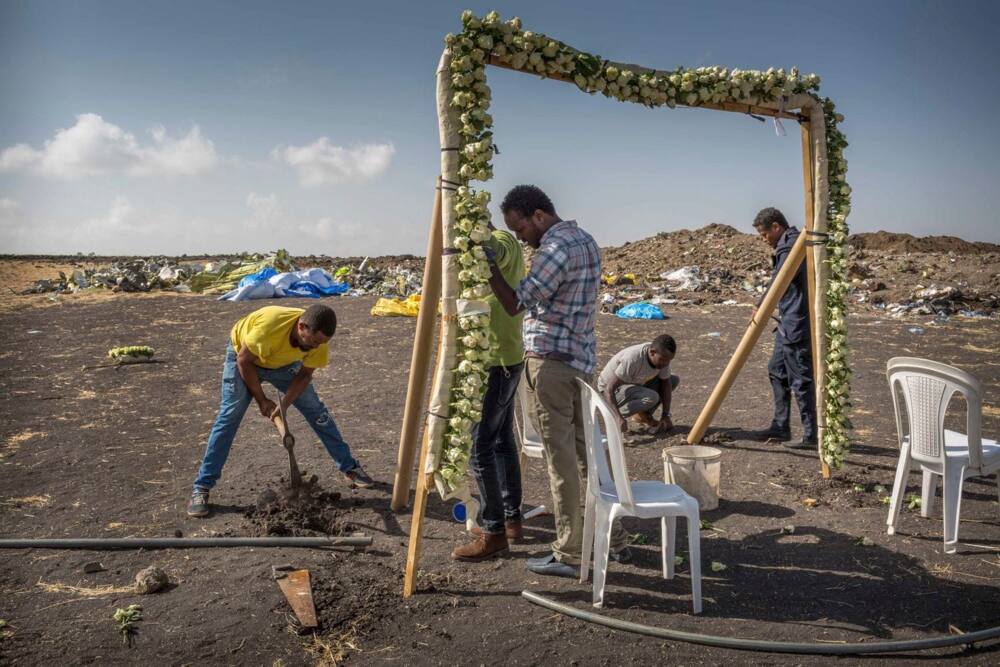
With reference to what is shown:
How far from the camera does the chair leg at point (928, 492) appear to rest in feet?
17.7

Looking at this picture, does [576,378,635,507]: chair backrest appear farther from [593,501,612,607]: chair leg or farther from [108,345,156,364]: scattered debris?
[108,345,156,364]: scattered debris

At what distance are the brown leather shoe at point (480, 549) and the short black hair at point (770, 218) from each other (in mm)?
4264

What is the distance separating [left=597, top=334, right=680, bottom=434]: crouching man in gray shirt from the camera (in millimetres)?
7488

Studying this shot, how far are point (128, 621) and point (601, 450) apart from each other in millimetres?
2770

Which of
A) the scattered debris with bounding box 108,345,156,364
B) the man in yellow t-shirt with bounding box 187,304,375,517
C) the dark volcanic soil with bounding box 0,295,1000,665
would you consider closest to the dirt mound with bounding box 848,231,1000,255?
the dark volcanic soil with bounding box 0,295,1000,665

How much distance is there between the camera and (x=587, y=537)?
14.6 ft

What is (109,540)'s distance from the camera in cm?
498

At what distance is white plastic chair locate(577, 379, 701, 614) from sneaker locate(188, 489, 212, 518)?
2.95 m

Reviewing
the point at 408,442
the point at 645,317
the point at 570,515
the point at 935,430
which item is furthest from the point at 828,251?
the point at 645,317

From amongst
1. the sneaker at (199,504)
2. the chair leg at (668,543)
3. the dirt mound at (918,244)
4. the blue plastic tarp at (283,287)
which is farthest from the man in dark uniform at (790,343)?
the dirt mound at (918,244)

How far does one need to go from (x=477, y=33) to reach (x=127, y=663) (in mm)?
3819

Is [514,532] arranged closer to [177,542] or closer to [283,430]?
[283,430]

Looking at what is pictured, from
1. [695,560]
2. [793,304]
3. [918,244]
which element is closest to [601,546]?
[695,560]

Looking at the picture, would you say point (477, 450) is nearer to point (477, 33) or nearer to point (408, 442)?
point (408, 442)
